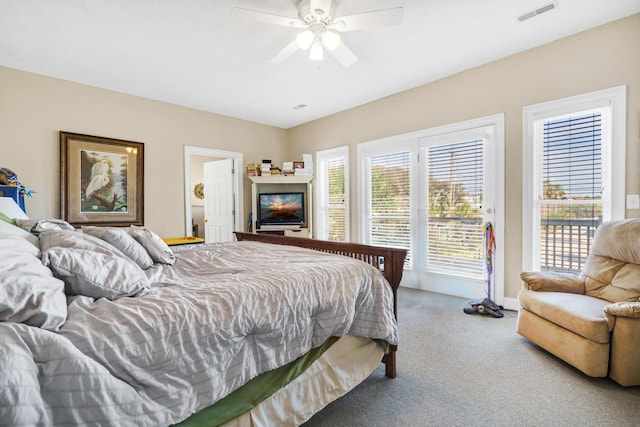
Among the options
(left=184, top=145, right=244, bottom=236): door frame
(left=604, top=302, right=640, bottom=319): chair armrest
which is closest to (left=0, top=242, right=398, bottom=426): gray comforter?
(left=604, top=302, right=640, bottom=319): chair armrest

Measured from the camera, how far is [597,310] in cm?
197

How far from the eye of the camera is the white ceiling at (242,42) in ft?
7.60

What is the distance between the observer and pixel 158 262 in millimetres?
1964

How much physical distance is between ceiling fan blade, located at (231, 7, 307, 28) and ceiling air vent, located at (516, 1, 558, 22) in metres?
1.79

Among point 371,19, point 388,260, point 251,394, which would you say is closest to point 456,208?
point 388,260

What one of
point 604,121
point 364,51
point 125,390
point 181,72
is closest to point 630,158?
point 604,121

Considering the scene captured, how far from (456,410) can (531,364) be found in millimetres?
872

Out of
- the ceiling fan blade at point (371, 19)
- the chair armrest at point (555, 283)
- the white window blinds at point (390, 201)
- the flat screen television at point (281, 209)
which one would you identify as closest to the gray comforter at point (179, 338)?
the chair armrest at point (555, 283)

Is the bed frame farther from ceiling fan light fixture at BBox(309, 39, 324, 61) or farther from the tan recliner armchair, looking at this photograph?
ceiling fan light fixture at BBox(309, 39, 324, 61)

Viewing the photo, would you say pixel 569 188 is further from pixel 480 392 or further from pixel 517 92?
pixel 480 392

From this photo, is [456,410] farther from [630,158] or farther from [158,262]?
[630,158]

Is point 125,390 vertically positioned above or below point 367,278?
below

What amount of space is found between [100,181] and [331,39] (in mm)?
3297

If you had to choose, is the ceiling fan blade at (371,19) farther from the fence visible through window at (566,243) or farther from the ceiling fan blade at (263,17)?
the fence visible through window at (566,243)
